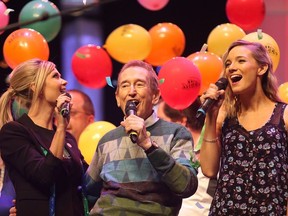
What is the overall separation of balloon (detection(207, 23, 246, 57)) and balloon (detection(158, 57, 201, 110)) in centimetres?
36

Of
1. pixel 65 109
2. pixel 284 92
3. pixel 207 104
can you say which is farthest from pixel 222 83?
pixel 284 92

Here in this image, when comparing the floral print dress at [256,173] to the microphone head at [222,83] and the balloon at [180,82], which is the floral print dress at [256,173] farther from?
the balloon at [180,82]

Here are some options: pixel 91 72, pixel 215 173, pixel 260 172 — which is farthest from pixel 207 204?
pixel 91 72

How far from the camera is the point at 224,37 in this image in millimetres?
3789

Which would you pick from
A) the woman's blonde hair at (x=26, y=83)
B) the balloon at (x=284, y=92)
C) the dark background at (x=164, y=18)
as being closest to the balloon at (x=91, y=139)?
the woman's blonde hair at (x=26, y=83)

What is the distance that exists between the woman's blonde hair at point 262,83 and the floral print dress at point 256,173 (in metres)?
0.10

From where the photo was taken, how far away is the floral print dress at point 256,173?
8.68 feet

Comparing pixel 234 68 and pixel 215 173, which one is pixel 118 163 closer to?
pixel 215 173

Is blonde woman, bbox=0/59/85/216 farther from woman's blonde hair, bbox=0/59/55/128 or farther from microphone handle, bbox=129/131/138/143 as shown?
microphone handle, bbox=129/131/138/143

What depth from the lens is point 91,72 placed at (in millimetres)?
4008

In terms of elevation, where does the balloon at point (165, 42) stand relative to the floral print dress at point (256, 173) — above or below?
above

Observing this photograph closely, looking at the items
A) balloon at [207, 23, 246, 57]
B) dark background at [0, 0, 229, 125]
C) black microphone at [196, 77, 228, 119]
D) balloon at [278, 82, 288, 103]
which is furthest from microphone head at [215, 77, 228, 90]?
dark background at [0, 0, 229, 125]

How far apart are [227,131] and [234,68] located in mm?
249

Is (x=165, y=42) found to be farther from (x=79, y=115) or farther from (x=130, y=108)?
(x=130, y=108)
